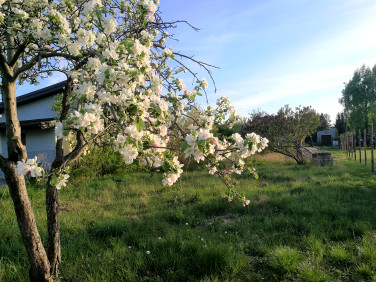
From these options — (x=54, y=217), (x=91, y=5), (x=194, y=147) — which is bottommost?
(x=54, y=217)

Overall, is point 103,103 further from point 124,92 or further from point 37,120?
point 37,120

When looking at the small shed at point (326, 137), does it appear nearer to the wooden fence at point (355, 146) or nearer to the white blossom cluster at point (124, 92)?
the wooden fence at point (355, 146)

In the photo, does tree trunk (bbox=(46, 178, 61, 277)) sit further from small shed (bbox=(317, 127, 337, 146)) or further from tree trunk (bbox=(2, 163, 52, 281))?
small shed (bbox=(317, 127, 337, 146))

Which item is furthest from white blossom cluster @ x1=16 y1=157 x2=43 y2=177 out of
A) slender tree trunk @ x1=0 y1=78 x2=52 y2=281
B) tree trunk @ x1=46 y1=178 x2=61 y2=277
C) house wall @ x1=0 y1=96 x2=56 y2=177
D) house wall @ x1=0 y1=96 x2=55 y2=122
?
house wall @ x1=0 y1=96 x2=55 y2=122

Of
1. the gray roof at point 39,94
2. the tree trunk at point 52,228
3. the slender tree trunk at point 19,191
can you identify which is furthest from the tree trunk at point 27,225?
the gray roof at point 39,94

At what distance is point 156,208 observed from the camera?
4.84 m

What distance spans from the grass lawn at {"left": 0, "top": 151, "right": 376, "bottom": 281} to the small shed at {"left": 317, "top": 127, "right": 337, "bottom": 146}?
37.1 metres

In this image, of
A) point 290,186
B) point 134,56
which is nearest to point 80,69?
point 134,56

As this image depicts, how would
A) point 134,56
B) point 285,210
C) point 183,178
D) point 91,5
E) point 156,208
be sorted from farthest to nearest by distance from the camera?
1. point 183,178
2. point 156,208
3. point 285,210
4. point 91,5
5. point 134,56

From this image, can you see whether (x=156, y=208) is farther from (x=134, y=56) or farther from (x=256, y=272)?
(x=134, y=56)

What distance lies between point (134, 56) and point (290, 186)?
5563mm

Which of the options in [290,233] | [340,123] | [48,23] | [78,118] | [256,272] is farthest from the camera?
[340,123]

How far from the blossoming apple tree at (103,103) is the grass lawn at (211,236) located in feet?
2.47

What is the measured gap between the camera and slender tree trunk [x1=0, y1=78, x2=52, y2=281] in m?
2.20
